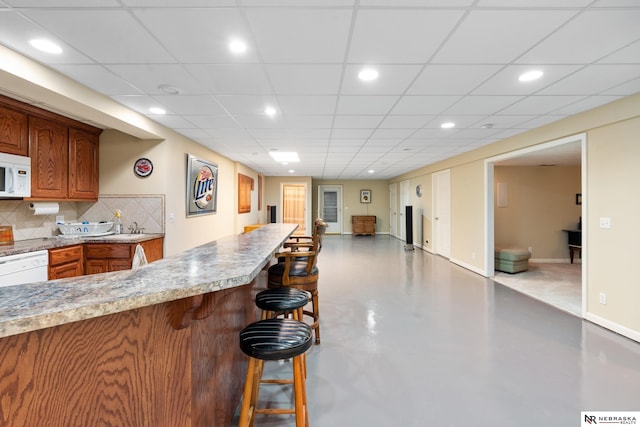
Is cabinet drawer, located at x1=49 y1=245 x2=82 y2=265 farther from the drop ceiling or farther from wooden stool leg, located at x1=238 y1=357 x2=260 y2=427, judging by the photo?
wooden stool leg, located at x1=238 y1=357 x2=260 y2=427

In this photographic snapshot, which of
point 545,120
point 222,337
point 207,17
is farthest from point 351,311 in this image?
point 545,120

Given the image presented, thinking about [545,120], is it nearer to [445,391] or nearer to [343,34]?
[343,34]

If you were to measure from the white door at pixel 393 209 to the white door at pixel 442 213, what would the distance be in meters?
3.58

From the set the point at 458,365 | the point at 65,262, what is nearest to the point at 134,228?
the point at 65,262

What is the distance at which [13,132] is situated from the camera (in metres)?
2.83

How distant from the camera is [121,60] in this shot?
7.23ft

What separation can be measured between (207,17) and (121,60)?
988 mm

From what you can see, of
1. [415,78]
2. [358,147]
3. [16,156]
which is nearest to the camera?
[415,78]

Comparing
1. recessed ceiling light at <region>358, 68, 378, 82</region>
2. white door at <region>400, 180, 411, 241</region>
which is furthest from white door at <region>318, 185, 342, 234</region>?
recessed ceiling light at <region>358, 68, 378, 82</region>

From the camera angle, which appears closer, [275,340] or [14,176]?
[275,340]

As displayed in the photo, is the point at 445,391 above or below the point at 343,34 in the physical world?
below

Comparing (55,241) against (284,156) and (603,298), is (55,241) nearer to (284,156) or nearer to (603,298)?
(284,156)

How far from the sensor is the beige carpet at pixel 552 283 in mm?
3932

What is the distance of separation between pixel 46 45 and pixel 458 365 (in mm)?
3865
